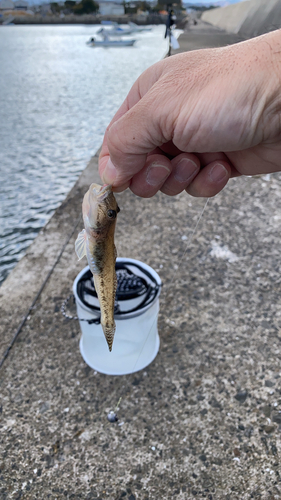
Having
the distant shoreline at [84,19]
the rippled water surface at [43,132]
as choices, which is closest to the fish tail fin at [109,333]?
the rippled water surface at [43,132]

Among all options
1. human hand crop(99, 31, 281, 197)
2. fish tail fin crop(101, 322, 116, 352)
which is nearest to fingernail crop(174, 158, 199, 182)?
human hand crop(99, 31, 281, 197)

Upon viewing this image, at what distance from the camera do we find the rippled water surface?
597 centimetres

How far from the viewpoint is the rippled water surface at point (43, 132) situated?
5973mm

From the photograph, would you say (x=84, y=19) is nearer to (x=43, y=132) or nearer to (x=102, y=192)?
(x=43, y=132)

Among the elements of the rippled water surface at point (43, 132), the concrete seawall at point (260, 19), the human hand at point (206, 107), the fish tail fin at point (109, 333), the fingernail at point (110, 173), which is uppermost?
the concrete seawall at point (260, 19)

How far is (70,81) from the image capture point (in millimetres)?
17172

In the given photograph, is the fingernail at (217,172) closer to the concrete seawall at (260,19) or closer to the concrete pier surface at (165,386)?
the concrete seawall at (260,19)

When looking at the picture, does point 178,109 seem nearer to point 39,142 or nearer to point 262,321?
point 262,321

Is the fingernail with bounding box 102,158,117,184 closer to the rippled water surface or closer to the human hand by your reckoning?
the human hand

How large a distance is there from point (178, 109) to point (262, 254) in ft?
8.53

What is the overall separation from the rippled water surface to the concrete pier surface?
6.44 ft

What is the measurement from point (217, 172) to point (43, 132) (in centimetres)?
946

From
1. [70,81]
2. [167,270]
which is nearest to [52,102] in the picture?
[70,81]

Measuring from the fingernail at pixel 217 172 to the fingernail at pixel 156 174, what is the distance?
30cm
